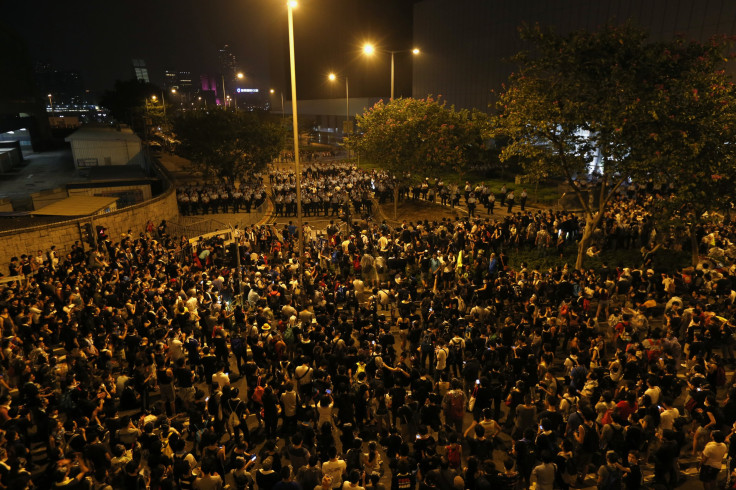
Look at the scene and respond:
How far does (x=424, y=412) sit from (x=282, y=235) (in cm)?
1363

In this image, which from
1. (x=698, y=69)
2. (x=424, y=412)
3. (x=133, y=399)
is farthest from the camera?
(x=698, y=69)

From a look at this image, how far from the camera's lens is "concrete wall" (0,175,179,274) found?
16797mm

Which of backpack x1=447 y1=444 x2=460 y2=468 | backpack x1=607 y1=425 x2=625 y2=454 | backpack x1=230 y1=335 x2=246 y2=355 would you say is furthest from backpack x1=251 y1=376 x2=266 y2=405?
backpack x1=607 y1=425 x2=625 y2=454

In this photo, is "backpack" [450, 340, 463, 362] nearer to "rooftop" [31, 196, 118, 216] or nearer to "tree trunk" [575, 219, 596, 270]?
"tree trunk" [575, 219, 596, 270]

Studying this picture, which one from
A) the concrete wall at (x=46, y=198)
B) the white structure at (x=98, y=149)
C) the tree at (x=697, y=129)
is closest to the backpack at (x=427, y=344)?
the tree at (x=697, y=129)

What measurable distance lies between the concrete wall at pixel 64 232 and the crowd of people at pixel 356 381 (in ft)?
5.92

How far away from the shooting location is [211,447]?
23.2ft

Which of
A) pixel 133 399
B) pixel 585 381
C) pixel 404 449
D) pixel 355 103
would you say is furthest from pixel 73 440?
pixel 355 103

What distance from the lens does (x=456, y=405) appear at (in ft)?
26.7

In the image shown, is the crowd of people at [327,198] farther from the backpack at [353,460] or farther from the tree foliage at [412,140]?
the backpack at [353,460]

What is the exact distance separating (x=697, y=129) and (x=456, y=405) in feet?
35.2

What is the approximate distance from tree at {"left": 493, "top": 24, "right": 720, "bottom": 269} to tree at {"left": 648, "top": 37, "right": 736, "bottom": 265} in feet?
0.83

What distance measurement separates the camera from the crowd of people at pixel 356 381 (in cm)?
670

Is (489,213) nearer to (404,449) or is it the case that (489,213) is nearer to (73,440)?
(404,449)
